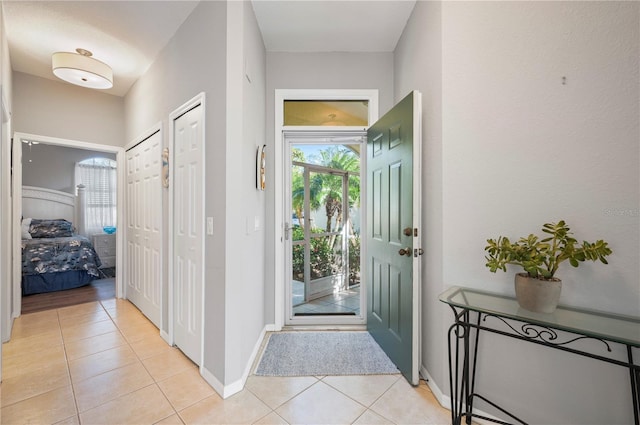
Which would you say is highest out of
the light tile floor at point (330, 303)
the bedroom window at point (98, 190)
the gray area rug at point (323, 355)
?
the bedroom window at point (98, 190)

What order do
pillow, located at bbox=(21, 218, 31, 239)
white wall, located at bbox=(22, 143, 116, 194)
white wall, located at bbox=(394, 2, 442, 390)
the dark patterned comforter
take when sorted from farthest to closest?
white wall, located at bbox=(22, 143, 116, 194) → pillow, located at bbox=(21, 218, 31, 239) → the dark patterned comforter → white wall, located at bbox=(394, 2, 442, 390)

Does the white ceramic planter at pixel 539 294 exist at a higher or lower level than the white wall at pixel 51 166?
lower

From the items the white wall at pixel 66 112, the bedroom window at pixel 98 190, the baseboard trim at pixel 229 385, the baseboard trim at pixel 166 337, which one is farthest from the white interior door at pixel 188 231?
the bedroom window at pixel 98 190

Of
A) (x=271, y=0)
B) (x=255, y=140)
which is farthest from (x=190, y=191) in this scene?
(x=271, y=0)

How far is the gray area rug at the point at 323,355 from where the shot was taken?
2.04 m

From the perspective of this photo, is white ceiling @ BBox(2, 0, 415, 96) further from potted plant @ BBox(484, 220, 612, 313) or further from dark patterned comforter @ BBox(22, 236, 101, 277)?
dark patterned comforter @ BBox(22, 236, 101, 277)

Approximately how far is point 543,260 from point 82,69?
12.7ft

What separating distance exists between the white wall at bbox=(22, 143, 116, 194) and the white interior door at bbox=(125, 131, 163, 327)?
3.35 meters

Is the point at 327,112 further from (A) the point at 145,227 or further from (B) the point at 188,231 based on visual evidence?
(A) the point at 145,227

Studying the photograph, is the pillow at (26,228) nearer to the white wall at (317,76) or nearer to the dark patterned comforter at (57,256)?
the dark patterned comforter at (57,256)

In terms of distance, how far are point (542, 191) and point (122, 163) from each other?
443 centimetres

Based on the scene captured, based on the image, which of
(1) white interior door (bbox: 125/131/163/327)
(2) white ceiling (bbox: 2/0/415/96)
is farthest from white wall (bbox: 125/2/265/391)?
(1) white interior door (bbox: 125/131/163/327)

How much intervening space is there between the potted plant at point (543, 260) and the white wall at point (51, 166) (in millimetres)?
7143

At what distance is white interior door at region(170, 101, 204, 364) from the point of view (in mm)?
2016
